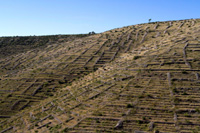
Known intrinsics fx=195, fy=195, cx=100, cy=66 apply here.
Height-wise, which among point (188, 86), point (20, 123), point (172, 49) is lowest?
point (20, 123)

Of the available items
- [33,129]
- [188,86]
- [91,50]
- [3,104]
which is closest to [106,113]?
[33,129]

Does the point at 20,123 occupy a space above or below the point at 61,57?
below

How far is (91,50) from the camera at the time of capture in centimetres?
4641

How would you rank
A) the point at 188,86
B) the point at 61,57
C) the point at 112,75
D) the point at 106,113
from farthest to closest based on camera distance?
the point at 61,57 < the point at 112,75 < the point at 188,86 < the point at 106,113

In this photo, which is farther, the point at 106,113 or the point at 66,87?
the point at 66,87

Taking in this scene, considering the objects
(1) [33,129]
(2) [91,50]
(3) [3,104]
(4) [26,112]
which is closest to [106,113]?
(1) [33,129]

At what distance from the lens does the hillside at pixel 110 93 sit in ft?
65.0

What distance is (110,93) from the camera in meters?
25.1

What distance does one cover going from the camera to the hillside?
19.8 meters

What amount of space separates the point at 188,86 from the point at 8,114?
2482cm

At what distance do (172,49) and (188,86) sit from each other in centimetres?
1118

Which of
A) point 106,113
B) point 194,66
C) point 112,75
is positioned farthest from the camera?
point 112,75

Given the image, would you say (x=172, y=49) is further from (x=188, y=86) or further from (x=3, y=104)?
(x=3, y=104)

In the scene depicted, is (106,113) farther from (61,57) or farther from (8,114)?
(61,57)
